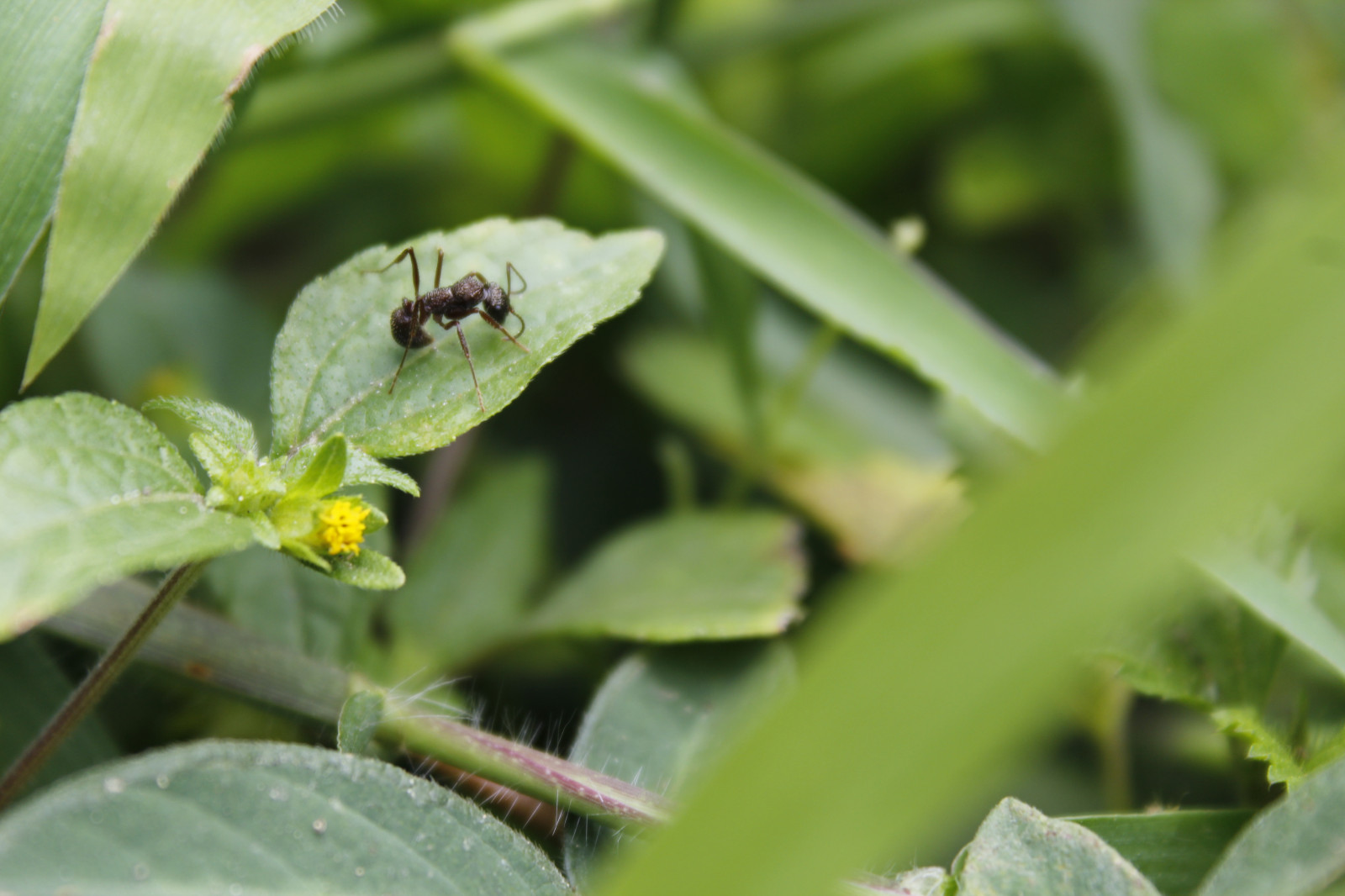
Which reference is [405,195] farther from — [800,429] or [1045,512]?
[1045,512]

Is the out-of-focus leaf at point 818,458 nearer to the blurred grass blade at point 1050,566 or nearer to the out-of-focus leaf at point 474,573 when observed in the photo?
the out-of-focus leaf at point 474,573

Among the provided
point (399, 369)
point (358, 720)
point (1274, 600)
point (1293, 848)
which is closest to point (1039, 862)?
point (1293, 848)

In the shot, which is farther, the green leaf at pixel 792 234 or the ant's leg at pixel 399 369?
the green leaf at pixel 792 234

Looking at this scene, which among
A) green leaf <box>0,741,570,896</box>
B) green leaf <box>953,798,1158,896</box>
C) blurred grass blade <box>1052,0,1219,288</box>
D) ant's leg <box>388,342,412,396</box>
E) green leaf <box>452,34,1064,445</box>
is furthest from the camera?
blurred grass blade <box>1052,0,1219,288</box>

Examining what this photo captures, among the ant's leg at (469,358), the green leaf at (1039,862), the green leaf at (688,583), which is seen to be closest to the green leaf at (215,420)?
the ant's leg at (469,358)

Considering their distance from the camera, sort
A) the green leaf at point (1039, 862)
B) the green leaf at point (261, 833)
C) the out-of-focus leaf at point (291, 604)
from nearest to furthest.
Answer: the green leaf at point (261, 833) → the green leaf at point (1039, 862) → the out-of-focus leaf at point (291, 604)

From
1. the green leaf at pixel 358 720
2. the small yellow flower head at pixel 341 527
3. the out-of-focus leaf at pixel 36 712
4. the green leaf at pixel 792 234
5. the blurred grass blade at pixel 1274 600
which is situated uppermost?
the green leaf at pixel 792 234

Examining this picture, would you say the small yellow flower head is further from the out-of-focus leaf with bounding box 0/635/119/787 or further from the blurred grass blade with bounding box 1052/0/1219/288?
the blurred grass blade with bounding box 1052/0/1219/288

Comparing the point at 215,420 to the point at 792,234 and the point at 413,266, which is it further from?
the point at 792,234

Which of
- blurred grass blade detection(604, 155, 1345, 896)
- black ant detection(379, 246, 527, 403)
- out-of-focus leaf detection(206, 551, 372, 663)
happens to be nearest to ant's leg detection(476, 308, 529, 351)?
black ant detection(379, 246, 527, 403)
